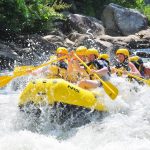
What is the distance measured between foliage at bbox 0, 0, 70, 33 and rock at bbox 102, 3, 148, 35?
4610mm

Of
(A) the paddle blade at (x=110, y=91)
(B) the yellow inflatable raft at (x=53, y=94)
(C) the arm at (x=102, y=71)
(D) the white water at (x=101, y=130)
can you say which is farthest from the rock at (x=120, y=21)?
(B) the yellow inflatable raft at (x=53, y=94)

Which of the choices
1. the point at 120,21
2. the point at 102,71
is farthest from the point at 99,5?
the point at 102,71

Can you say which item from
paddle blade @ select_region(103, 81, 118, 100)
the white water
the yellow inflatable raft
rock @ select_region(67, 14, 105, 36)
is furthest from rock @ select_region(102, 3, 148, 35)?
the yellow inflatable raft

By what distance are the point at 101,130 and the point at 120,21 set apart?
16010 millimetres

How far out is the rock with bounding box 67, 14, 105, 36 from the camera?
20.3 meters

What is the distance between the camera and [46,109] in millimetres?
7371

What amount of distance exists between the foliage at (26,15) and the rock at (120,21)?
15.1 ft

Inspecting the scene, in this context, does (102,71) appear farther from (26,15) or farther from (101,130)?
(26,15)

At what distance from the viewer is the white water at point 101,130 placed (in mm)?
6367

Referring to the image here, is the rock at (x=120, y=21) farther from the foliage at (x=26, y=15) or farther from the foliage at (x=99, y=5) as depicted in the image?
the foliage at (x=26, y=15)

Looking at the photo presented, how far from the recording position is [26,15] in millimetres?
16125

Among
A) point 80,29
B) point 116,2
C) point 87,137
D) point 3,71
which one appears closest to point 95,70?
point 87,137

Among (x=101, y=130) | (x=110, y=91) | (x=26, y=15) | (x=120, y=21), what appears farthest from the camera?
(x=120, y=21)

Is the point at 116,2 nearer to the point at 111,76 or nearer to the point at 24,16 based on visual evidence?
the point at 24,16
